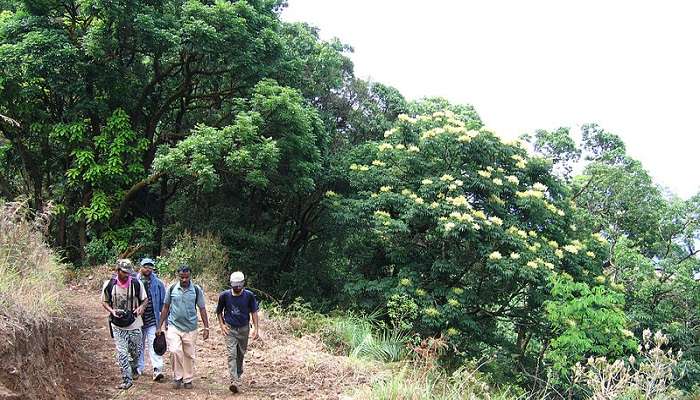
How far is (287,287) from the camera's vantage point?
652 inches

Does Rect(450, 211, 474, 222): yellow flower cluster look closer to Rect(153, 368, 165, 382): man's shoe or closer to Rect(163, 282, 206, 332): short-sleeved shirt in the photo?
Rect(163, 282, 206, 332): short-sleeved shirt

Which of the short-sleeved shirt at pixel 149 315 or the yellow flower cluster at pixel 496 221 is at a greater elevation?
the yellow flower cluster at pixel 496 221

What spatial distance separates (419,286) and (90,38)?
9586 mm

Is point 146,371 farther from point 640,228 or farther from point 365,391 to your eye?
point 640,228

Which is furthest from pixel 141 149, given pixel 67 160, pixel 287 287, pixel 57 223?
pixel 287 287

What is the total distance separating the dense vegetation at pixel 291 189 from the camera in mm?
12898

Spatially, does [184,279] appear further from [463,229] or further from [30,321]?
[463,229]

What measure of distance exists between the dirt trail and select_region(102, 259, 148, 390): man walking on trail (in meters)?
0.39

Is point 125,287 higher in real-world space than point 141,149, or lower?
lower

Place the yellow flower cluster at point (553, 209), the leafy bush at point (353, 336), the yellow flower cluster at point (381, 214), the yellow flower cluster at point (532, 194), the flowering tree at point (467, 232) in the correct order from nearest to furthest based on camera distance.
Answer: the leafy bush at point (353, 336) < the flowering tree at point (467, 232) < the yellow flower cluster at point (381, 214) < the yellow flower cluster at point (532, 194) < the yellow flower cluster at point (553, 209)

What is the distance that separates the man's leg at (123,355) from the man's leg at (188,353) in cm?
64

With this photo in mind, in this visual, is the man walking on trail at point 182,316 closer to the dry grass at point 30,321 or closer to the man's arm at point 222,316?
the man's arm at point 222,316

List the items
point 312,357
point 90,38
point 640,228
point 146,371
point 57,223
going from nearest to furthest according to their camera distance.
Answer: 1. point 146,371
2. point 312,357
3. point 90,38
4. point 57,223
5. point 640,228

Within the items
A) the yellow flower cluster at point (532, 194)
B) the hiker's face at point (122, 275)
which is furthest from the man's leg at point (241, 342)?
the yellow flower cluster at point (532, 194)
